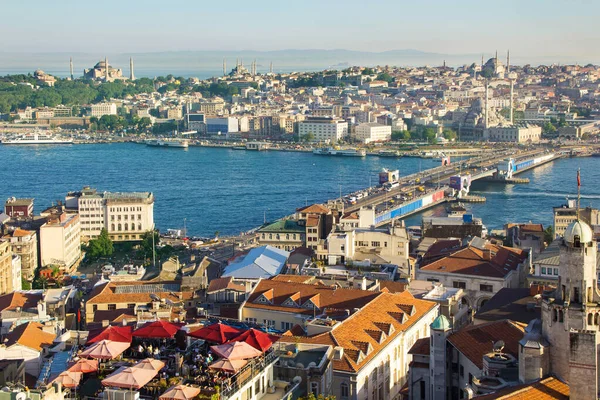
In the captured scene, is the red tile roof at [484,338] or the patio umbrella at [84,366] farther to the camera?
the red tile roof at [484,338]

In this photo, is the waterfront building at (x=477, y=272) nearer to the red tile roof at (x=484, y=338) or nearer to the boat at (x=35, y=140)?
the red tile roof at (x=484, y=338)

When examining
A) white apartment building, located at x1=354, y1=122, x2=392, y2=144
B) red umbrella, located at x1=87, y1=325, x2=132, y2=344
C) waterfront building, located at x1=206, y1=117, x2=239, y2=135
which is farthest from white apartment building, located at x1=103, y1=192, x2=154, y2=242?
waterfront building, located at x1=206, y1=117, x2=239, y2=135

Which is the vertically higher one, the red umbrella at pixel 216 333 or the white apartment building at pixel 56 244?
the red umbrella at pixel 216 333

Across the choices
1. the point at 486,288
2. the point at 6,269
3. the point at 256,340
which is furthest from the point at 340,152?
the point at 256,340

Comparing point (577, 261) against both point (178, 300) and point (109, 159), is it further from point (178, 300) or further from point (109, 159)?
point (109, 159)

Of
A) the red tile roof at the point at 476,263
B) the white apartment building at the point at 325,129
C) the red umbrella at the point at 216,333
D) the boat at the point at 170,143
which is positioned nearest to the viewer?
the red umbrella at the point at 216,333

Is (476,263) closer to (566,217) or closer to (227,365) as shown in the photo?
(566,217)

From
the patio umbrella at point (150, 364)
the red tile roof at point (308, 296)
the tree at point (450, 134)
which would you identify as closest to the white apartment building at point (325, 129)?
the tree at point (450, 134)
